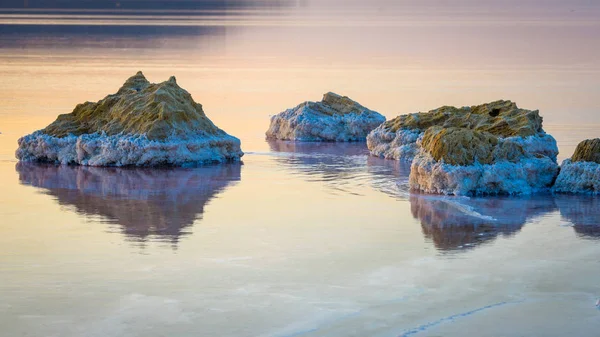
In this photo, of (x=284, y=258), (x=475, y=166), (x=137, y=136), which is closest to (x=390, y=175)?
(x=475, y=166)

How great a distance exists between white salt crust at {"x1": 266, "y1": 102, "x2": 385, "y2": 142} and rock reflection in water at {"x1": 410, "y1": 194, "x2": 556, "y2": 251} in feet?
19.2

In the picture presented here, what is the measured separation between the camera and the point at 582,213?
13023mm

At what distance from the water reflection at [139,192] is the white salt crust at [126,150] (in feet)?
0.80

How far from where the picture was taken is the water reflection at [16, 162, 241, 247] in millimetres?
12406

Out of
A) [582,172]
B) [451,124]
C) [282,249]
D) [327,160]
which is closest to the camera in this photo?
[282,249]

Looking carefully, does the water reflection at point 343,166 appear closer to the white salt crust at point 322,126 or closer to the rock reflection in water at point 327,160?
the rock reflection in water at point 327,160

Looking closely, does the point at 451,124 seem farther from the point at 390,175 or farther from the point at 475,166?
the point at 475,166

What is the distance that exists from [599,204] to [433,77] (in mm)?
19616

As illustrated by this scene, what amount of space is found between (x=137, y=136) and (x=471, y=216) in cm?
539

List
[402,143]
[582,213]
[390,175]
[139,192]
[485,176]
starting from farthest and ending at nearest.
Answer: [402,143] < [390,175] < [139,192] < [485,176] < [582,213]

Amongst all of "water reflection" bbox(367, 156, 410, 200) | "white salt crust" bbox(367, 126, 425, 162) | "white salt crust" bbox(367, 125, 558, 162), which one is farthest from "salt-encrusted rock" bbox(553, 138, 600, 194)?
"white salt crust" bbox(367, 126, 425, 162)

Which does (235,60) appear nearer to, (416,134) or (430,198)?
(416,134)

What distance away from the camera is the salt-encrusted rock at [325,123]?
19875 mm

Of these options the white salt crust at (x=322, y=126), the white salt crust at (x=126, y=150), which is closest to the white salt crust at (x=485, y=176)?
the white salt crust at (x=126, y=150)
